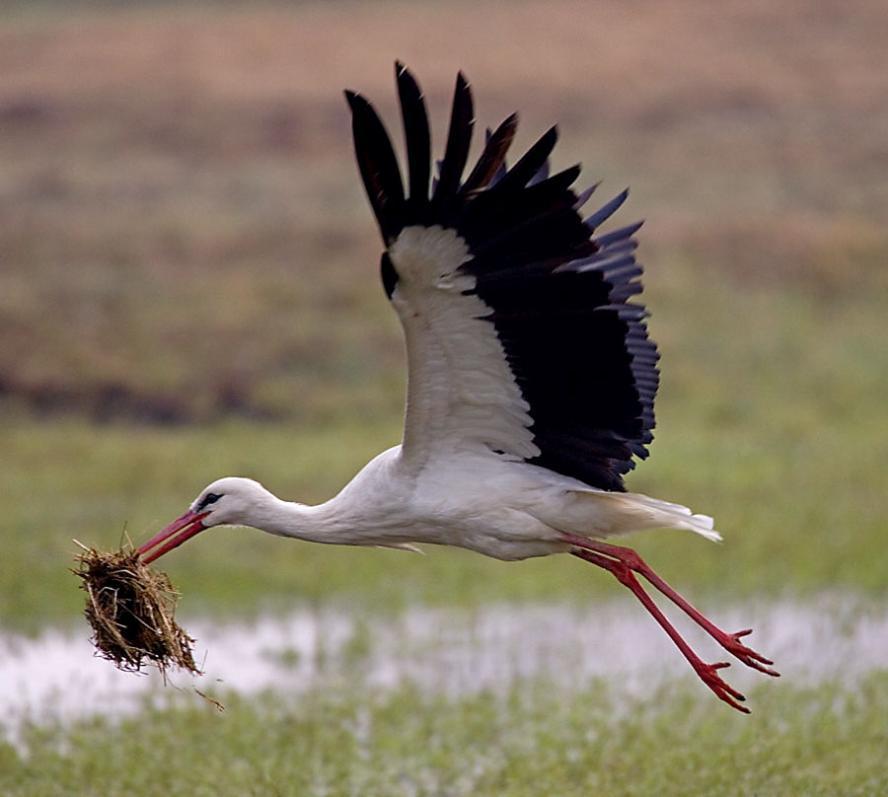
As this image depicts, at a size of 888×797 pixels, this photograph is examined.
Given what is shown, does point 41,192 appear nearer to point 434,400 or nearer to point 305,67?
point 305,67

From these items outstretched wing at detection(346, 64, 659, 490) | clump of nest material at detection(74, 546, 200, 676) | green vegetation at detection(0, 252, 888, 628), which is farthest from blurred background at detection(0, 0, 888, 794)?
outstretched wing at detection(346, 64, 659, 490)

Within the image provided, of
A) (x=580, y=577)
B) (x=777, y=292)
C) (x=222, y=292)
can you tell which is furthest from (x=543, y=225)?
(x=777, y=292)

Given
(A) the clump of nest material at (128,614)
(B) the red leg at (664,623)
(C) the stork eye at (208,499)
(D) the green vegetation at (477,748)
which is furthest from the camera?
(D) the green vegetation at (477,748)

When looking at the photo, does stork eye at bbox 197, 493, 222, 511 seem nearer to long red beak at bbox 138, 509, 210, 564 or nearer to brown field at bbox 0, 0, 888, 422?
long red beak at bbox 138, 509, 210, 564

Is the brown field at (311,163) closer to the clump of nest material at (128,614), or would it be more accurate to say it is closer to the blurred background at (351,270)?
the blurred background at (351,270)

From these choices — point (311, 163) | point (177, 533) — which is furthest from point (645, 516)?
point (311, 163)

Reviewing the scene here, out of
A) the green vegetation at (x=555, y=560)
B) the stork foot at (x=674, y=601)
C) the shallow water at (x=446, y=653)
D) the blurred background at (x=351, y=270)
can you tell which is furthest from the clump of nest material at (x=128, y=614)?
the green vegetation at (x=555, y=560)

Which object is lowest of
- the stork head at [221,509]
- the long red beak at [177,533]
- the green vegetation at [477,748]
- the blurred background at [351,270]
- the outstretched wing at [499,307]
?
the green vegetation at [477,748]

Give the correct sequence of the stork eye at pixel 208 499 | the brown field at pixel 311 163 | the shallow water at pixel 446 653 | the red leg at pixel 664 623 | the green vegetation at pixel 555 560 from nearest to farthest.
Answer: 1. the red leg at pixel 664 623
2. the stork eye at pixel 208 499
3. the shallow water at pixel 446 653
4. the green vegetation at pixel 555 560
5. the brown field at pixel 311 163

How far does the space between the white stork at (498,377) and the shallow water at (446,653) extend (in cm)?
197

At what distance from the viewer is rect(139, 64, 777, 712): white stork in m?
4.69

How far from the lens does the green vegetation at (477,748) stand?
6.13 metres

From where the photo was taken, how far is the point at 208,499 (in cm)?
601

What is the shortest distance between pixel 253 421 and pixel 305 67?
15.4 metres
